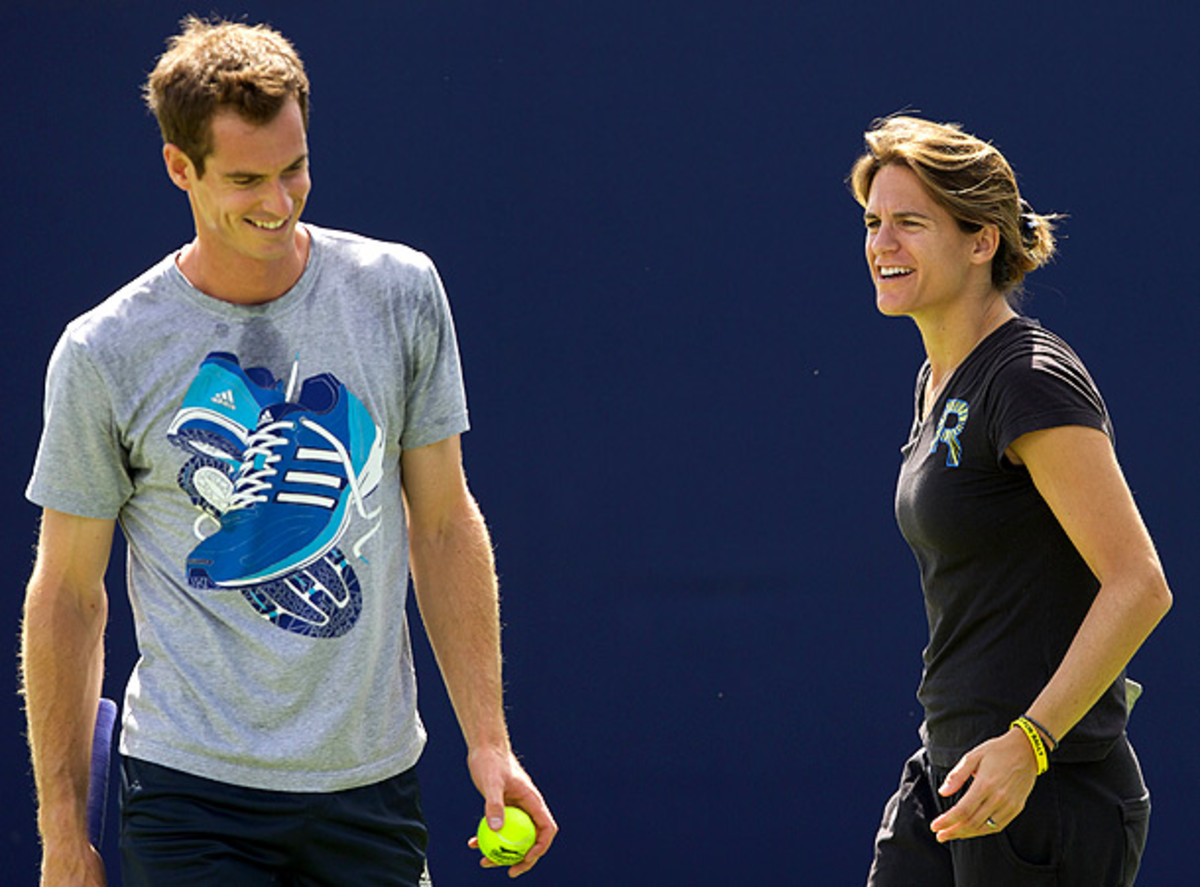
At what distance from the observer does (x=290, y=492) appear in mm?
2539

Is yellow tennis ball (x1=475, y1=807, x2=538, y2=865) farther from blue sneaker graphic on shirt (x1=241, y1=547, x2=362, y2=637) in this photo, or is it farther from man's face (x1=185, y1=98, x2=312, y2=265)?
man's face (x1=185, y1=98, x2=312, y2=265)

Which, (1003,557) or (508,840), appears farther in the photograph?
(1003,557)

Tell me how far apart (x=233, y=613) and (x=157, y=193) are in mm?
2199

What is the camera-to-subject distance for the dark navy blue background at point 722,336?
13.8ft

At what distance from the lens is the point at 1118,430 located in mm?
4219

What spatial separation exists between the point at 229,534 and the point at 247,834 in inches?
18.0

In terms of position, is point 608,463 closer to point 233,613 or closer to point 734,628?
point 734,628

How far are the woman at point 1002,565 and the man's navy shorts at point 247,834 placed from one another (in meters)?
0.90

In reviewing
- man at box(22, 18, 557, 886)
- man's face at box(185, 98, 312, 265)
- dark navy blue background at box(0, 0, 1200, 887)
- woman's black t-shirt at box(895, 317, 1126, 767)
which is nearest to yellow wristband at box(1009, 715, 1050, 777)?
woman's black t-shirt at box(895, 317, 1126, 767)

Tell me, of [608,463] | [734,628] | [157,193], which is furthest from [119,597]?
[734,628]

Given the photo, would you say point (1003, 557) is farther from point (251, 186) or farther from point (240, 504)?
point (251, 186)

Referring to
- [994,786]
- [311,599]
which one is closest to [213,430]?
[311,599]

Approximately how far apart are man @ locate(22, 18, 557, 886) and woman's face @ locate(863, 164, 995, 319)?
0.96 m

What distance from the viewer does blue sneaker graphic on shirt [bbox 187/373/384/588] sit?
2521mm
